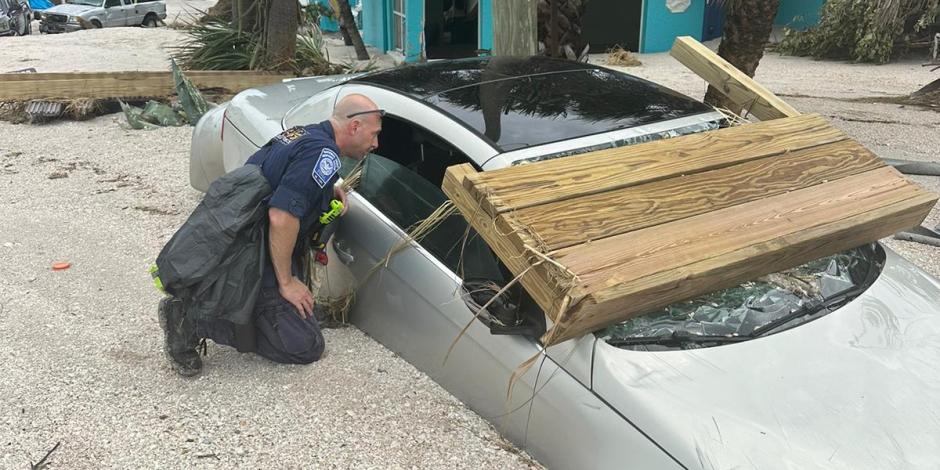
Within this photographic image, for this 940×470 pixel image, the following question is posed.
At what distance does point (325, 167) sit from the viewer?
3.03m

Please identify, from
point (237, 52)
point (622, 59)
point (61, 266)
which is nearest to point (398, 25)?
point (622, 59)

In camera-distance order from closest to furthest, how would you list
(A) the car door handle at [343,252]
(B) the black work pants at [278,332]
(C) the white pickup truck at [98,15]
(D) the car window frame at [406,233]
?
(D) the car window frame at [406,233] < (B) the black work pants at [278,332] < (A) the car door handle at [343,252] < (C) the white pickup truck at [98,15]

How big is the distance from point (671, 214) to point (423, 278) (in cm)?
103

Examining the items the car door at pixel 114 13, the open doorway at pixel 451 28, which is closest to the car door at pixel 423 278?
the open doorway at pixel 451 28

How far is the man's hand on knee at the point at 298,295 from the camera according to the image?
3225mm

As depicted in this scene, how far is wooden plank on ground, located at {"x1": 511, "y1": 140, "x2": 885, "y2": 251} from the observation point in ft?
7.94

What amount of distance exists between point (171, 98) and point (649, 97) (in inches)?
279

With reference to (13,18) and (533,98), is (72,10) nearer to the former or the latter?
(13,18)

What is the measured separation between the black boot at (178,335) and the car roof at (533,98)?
4.62ft

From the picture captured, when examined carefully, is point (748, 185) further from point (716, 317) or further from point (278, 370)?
point (278, 370)

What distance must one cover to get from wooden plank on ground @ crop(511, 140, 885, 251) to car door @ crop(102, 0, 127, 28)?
24.2 m

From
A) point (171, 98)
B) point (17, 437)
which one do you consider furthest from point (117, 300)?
point (171, 98)

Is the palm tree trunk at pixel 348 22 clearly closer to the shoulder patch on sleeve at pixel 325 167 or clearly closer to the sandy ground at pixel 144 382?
the sandy ground at pixel 144 382

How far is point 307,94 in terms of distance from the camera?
455cm
